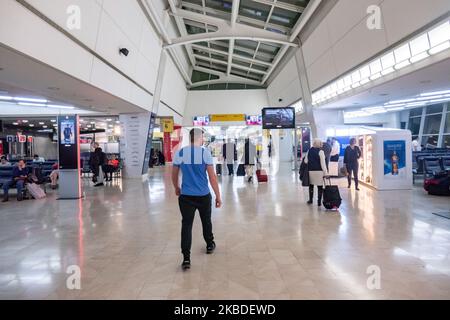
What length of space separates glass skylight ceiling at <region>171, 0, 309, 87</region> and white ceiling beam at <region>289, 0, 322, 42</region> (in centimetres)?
39

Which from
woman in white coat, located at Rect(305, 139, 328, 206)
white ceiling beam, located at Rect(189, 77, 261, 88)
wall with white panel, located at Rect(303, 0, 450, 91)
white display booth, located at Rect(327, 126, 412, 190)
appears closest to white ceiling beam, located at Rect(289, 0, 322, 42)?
wall with white panel, located at Rect(303, 0, 450, 91)

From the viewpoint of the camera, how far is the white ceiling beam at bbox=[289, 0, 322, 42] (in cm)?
1237

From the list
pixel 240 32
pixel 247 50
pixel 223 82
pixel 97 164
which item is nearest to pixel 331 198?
pixel 97 164

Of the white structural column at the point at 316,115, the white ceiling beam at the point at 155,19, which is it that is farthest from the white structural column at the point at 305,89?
the white ceiling beam at the point at 155,19

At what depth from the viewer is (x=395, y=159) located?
11.4 metres

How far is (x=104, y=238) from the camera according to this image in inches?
234

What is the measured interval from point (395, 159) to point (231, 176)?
27.6 feet

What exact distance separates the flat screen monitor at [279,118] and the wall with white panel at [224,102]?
47.9ft

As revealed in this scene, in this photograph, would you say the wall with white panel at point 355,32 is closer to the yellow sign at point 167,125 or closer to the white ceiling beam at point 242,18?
the white ceiling beam at point 242,18

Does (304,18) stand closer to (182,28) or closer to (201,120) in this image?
(182,28)

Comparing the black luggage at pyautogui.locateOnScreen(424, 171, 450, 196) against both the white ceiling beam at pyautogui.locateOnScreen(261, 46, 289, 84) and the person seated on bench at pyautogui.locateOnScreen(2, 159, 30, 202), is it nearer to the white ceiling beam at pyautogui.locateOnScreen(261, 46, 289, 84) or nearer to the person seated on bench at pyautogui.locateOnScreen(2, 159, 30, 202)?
the white ceiling beam at pyautogui.locateOnScreen(261, 46, 289, 84)

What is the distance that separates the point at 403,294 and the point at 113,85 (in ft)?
35.8
